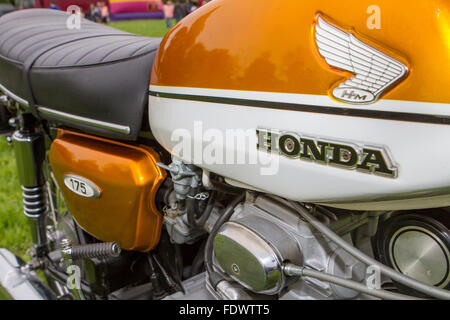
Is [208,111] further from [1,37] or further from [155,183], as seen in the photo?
[1,37]

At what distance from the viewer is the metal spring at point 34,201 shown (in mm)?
1420

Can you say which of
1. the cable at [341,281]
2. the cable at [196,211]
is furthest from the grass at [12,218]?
the cable at [341,281]

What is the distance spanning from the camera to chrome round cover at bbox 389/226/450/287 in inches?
26.6

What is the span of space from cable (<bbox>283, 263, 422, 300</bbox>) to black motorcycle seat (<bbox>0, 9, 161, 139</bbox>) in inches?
16.5

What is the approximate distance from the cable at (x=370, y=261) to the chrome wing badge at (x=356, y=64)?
227 millimetres

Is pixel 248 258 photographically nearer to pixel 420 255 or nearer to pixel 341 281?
pixel 341 281

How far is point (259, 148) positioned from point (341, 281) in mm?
247

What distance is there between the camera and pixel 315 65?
0.61 metres

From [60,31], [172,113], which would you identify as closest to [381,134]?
[172,113]

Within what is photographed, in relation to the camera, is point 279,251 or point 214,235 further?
point 214,235

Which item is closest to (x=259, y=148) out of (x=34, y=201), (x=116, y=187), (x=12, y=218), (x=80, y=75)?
(x=116, y=187)

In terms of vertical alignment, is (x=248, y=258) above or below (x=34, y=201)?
above

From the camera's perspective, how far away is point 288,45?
0.63m
